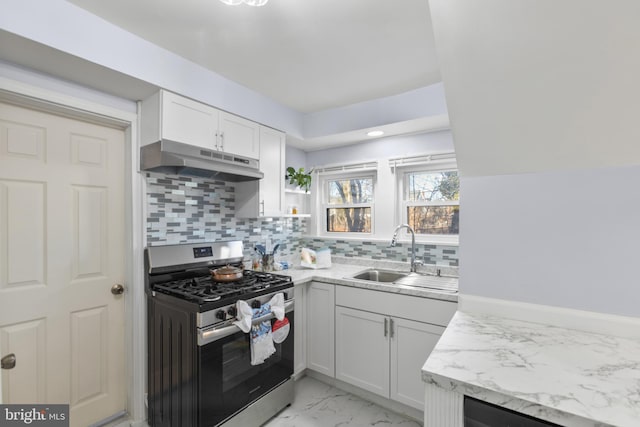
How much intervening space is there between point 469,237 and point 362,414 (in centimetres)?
149

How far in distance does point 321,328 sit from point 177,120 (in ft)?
6.16

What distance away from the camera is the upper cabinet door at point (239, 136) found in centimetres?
218

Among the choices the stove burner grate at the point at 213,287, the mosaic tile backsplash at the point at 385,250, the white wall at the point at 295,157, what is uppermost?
the white wall at the point at 295,157

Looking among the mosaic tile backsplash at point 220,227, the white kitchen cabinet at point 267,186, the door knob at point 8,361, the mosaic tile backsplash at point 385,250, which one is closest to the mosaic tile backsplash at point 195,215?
the mosaic tile backsplash at point 220,227

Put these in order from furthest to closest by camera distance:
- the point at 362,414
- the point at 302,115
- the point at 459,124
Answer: the point at 302,115 → the point at 362,414 → the point at 459,124

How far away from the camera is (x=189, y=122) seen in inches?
77.0

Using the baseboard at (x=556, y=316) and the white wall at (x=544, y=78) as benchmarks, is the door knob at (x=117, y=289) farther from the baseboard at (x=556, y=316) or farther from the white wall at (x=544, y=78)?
the white wall at (x=544, y=78)

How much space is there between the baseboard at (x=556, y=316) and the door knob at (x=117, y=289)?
82.1 inches

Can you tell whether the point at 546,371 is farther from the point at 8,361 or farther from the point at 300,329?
the point at 8,361

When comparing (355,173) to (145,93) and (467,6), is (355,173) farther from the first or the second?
(467,6)

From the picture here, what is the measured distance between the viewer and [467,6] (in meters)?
0.77

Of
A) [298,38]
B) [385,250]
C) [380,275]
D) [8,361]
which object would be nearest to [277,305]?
[380,275]

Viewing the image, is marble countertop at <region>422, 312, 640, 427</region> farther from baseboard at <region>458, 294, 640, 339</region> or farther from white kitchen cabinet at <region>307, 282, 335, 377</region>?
white kitchen cabinet at <region>307, 282, 335, 377</region>

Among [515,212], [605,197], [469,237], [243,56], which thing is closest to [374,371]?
[469,237]
